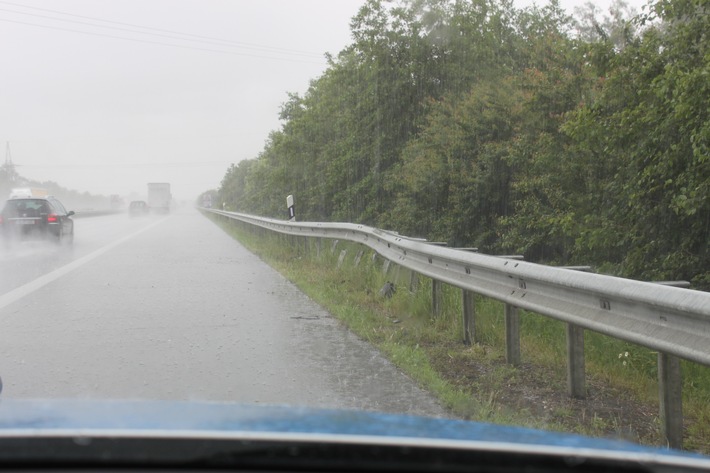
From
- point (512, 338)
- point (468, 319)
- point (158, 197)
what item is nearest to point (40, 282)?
point (468, 319)

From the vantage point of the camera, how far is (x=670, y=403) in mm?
3863

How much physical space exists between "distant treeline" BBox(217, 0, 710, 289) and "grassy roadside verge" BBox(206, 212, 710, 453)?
2239 mm

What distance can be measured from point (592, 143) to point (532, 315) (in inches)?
128

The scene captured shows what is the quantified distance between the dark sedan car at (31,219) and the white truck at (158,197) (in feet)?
179

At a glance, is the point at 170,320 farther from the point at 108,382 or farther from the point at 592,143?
the point at 592,143

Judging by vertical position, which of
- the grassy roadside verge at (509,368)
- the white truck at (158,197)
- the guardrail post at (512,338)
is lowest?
the grassy roadside verge at (509,368)

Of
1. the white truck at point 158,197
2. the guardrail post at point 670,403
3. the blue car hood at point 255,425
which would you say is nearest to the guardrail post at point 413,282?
the guardrail post at point 670,403

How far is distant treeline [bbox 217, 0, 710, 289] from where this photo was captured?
8469 mm

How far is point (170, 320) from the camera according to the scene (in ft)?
25.8

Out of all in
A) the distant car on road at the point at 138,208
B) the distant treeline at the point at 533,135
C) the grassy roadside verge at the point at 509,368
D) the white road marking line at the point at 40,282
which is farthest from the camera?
the distant car on road at the point at 138,208

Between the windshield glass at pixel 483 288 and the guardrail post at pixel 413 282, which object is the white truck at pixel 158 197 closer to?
the windshield glass at pixel 483 288

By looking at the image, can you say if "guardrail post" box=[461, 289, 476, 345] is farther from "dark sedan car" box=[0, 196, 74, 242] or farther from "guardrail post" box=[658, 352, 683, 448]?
"dark sedan car" box=[0, 196, 74, 242]

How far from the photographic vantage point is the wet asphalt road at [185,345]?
5000 mm

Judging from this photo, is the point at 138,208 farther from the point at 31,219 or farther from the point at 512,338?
the point at 512,338
